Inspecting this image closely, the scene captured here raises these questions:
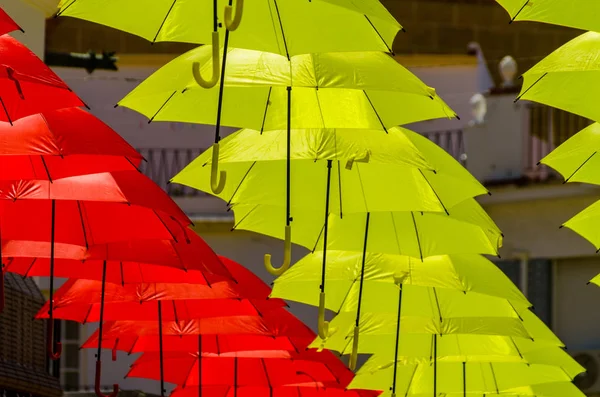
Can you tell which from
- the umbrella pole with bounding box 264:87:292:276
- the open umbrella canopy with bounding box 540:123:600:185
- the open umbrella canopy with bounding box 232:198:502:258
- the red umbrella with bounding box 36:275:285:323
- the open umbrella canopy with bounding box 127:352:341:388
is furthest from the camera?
the open umbrella canopy with bounding box 127:352:341:388

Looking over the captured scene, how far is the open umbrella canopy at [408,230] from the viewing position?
46.6 feet

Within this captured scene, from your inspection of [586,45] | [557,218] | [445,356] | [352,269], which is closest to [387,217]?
[352,269]

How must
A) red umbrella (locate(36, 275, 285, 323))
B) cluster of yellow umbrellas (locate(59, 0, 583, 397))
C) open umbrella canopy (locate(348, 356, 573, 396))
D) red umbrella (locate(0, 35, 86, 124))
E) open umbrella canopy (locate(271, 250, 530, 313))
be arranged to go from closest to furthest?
red umbrella (locate(0, 35, 86, 124)) → cluster of yellow umbrellas (locate(59, 0, 583, 397)) → red umbrella (locate(36, 275, 285, 323)) → open umbrella canopy (locate(271, 250, 530, 313)) → open umbrella canopy (locate(348, 356, 573, 396))

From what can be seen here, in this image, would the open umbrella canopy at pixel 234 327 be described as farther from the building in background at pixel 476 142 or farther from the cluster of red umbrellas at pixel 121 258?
the building in background at pixel 476 142

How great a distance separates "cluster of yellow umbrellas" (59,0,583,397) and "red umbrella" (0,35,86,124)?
2.09ft

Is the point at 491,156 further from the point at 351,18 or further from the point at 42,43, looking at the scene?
the point at 351,18

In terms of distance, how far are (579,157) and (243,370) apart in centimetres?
599

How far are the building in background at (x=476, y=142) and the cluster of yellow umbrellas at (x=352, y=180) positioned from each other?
10989mm

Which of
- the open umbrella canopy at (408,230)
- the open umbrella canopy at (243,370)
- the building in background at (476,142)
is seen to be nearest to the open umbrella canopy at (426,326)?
the open umbrella canopy at (243,370)

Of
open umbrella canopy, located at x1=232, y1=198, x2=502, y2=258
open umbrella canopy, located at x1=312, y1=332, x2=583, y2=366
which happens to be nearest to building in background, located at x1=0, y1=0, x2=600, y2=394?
open umbrella canopy, located at x1=312, y1=332, x2=583, y2=366

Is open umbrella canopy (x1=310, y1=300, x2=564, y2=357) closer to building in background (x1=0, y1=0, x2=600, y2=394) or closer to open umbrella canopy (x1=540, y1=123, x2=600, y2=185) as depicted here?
open umbrella canopy (x1=540, y1=123, x2=600, y2=185)

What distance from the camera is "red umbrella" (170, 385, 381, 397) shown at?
17.8 m

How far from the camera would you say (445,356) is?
16.7 m

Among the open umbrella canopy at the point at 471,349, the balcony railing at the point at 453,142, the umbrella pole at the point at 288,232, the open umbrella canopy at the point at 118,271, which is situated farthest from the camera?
the balcony railing at the point at 453,142
